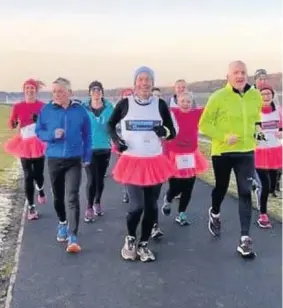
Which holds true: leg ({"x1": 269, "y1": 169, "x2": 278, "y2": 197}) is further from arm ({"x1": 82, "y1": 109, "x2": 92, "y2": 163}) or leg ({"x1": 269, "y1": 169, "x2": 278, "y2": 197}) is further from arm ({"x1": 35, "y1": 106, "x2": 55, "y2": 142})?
arm ({"x1": 35, "y1": 106, "x2": 55, "y2": 142})

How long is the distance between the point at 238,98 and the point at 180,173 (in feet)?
5.48

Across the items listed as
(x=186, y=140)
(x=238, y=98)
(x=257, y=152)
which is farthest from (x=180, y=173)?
(x=238, y=98)

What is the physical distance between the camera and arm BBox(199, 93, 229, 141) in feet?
23.3

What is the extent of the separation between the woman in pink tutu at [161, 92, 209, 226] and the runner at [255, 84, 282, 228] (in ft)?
2.82

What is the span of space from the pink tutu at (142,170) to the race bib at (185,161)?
148 centimetres

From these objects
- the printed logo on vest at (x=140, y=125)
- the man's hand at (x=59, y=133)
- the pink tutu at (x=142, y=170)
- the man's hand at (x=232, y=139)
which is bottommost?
the pink tutu at (x=142, y=170)

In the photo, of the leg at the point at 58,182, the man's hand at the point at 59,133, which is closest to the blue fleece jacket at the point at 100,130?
the leg at the point at 58,182

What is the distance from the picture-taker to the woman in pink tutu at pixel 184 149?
8.35 m

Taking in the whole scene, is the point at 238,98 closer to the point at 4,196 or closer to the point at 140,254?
the point at 140,254

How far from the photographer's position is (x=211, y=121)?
721 centimetres

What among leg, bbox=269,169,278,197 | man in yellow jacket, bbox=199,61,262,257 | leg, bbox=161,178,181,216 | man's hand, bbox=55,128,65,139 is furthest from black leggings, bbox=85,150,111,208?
leg, bbox=269,169,278,197

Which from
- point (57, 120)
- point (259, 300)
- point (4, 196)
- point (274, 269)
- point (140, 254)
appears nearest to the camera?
point (259, 300)

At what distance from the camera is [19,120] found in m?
9.05

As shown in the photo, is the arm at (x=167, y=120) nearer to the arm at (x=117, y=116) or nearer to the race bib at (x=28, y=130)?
the arm at (x=117, y=116)
